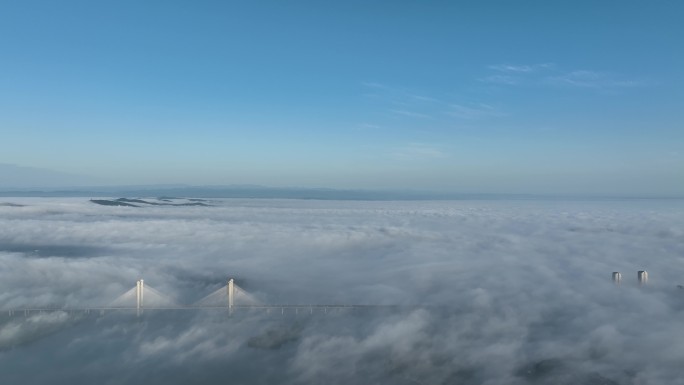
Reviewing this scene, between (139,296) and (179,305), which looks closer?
(139,296)

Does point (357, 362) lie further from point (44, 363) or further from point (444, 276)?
point (444, 276)

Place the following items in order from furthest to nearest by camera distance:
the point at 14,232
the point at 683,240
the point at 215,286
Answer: the point at 14,232 → the point at 683,240 → the point at 215,286

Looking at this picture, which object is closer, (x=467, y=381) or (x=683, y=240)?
(x=467, y=381)

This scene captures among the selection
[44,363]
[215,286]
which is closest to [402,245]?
[215,286]

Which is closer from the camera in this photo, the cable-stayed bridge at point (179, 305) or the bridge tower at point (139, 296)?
the bridge tower at point (139, 296)

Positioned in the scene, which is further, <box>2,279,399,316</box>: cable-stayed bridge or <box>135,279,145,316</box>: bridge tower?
<box>2,279,399,316</box>: cable-stayed bridge

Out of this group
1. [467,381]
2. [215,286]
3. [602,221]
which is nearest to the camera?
[467,381]

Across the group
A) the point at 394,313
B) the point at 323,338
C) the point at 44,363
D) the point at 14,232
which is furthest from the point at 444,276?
the point at 14,232

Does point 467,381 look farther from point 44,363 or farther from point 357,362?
point 44,363

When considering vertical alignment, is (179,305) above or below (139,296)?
below
